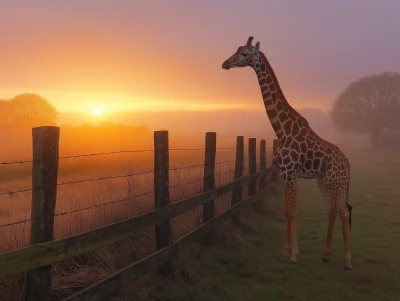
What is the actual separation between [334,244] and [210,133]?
333cm

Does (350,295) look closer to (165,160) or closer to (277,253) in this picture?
(277,253)

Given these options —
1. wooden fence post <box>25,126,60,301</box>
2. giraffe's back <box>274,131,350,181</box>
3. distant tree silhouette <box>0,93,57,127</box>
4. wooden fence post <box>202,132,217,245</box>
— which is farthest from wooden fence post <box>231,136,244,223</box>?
distant tree silhouette <box>0,93,57,127</box>

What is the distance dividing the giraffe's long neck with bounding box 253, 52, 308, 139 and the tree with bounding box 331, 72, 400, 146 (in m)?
43.3

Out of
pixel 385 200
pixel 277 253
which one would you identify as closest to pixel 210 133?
pixel 277 253

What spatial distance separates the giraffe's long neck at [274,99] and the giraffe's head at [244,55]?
0.71 feet

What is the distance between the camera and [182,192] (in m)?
8.04

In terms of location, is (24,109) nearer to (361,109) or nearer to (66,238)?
(361,109)

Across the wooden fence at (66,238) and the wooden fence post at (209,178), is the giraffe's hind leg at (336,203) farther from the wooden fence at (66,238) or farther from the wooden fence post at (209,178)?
the wooden fence at (66,238)

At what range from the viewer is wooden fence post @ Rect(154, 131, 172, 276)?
16.1 feet

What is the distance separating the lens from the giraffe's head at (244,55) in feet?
22.0

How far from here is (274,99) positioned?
7.00m

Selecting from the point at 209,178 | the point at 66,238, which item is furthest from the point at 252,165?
the point at 66,238

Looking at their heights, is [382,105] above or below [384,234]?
above

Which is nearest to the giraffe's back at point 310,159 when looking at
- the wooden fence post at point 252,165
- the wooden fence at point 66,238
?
the wooden fence at point 66,238
